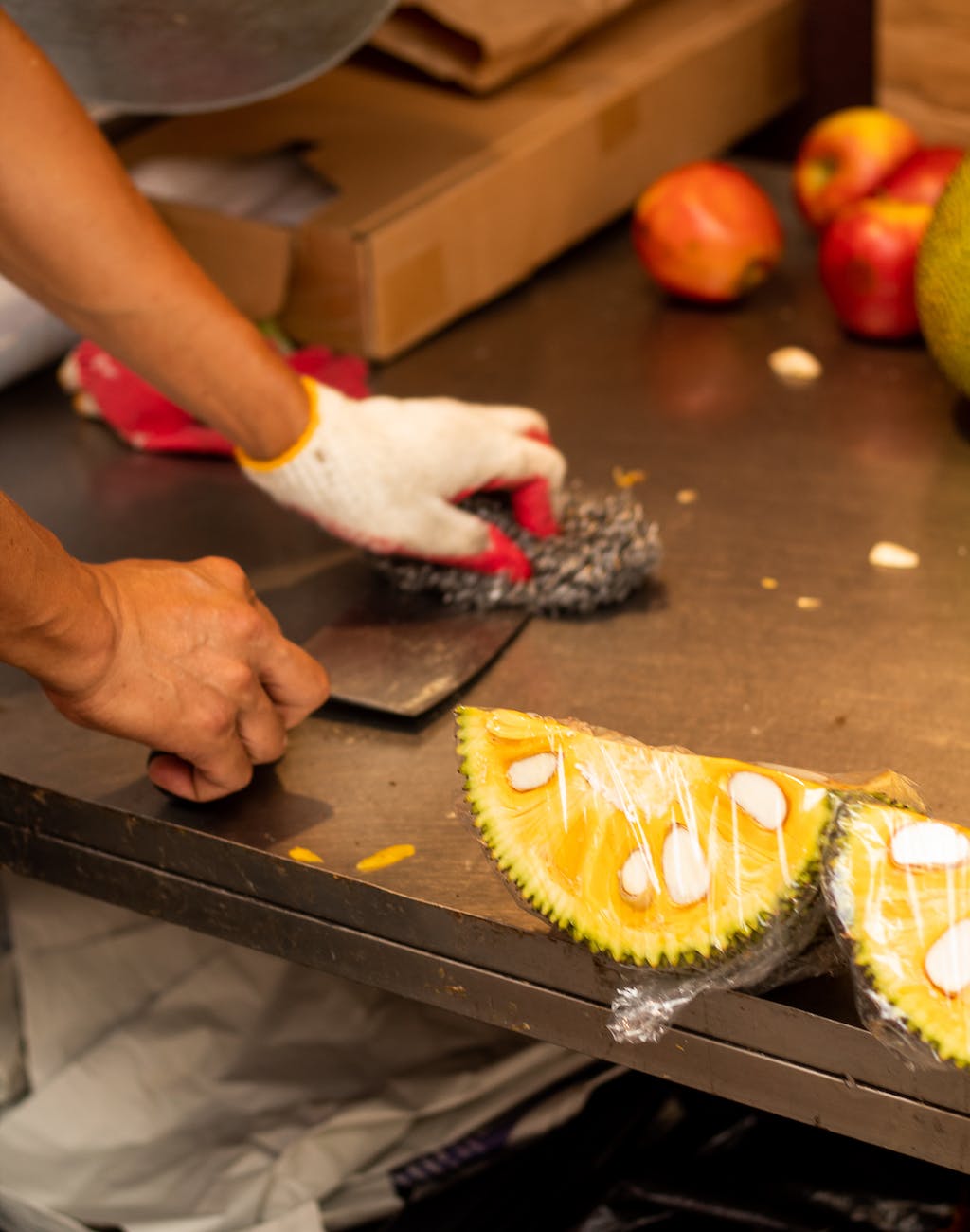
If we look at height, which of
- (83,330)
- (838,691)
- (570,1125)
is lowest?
(570,1125)

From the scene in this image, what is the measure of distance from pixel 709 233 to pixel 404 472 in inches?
18.1

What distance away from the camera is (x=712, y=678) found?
811 mm

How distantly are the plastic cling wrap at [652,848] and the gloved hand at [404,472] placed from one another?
28 cm

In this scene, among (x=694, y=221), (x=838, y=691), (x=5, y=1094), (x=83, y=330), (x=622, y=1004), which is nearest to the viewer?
(x=622, y=1004)

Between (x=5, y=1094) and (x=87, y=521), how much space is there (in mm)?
407

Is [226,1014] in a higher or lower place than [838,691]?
lower

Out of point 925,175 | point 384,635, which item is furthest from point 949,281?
point 384,635

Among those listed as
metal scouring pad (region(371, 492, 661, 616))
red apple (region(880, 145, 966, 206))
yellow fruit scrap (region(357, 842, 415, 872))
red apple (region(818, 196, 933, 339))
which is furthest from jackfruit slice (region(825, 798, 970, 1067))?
red apple (region(880, 145, 966, 206))

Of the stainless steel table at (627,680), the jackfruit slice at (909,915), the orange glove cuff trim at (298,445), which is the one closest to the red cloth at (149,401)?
the stainless steel table at (627,680)

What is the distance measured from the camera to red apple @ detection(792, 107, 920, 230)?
1225mm

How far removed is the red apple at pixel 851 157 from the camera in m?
1.22

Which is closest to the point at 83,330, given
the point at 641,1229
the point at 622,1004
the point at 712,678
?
the point at 712,678

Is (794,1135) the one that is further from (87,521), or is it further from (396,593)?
(87,521)

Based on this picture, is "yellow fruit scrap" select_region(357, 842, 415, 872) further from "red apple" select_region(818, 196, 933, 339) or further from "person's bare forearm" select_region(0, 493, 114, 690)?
"red apple" select_region(818, 196, 933, 339)
